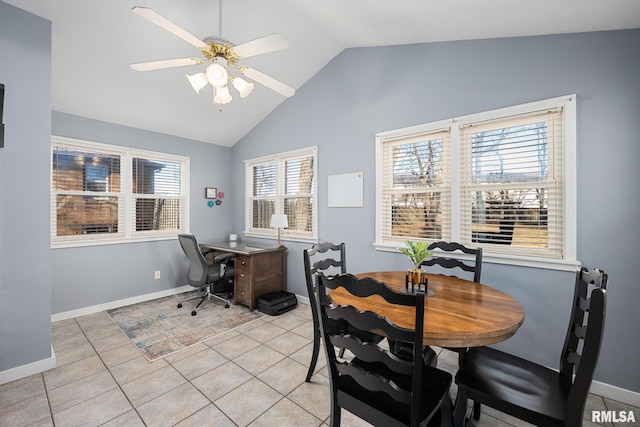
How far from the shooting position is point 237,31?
270cm

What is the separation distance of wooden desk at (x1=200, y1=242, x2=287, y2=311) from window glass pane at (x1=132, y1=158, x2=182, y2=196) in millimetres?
1309

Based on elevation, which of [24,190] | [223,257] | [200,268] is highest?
[24,190]

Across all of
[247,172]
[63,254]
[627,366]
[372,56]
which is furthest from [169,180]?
[627,366]

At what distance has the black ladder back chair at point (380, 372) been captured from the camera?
1.02m

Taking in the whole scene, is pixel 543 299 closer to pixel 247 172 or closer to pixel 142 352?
pixel 142 352

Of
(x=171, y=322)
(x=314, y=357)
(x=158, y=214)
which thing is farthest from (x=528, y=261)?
(x=158, y=214)

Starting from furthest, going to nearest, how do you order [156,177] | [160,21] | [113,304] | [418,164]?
[156,177]
[113,304]
[418,164]
[160,21]

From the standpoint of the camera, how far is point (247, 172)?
4.60 m

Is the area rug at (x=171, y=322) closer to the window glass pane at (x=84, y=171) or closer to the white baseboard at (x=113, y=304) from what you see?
the white baseboard at (x=113, y=304)

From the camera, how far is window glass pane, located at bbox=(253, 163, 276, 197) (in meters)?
4.26

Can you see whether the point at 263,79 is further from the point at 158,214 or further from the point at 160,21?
the point at 158,214

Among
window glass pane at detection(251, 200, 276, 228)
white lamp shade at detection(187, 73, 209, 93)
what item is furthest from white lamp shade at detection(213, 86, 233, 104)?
window glass pane at detection(251, 200, 276, 228)

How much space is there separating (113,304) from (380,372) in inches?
149

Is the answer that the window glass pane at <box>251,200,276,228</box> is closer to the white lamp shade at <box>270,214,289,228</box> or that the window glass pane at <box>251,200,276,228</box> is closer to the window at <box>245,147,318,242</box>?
the window at <box>245,147,318,242</box>
